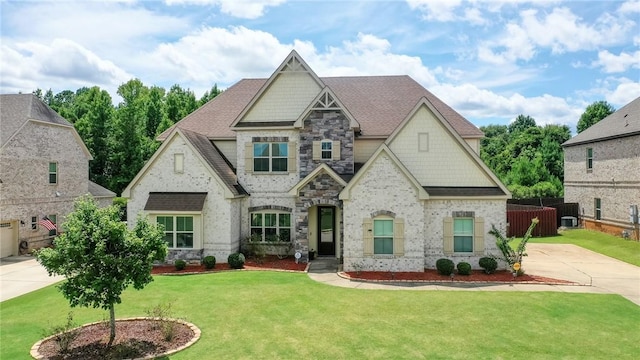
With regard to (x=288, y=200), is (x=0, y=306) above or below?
below

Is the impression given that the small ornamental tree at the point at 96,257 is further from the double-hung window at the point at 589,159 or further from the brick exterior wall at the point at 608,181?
the double-hung window at the point at 589,159

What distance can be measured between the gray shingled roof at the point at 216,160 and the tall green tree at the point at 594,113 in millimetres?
69164

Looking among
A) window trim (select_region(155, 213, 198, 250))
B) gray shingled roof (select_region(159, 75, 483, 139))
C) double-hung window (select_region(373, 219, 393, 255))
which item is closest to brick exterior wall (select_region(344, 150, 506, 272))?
double-hung window (select_region(373, 219, 393, 255))

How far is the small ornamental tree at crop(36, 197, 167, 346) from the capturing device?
397 inches

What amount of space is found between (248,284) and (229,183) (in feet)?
22.6

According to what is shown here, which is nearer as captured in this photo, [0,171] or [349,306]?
[349,306]

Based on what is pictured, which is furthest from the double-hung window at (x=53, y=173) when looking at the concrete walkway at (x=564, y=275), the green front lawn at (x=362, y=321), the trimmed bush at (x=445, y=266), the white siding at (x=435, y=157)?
the trimmed bush at (x=445, y=266)

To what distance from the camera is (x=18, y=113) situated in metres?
26.6

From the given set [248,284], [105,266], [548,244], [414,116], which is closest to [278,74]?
[414,116]

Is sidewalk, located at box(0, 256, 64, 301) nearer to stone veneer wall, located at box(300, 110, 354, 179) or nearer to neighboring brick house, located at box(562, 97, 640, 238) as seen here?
stone veneer wall, located at box(300, 110, 354, 179)

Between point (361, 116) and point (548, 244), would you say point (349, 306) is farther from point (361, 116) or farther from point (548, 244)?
point (548, 244)

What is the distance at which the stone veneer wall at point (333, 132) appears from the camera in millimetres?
22094

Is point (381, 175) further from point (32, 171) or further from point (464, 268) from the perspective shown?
point (32, 171)

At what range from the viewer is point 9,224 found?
25203mm
